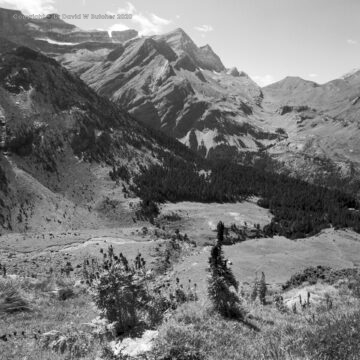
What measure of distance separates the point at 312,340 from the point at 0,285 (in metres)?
13.1

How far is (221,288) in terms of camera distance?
62.1 feet

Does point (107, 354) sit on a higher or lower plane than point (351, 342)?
lower

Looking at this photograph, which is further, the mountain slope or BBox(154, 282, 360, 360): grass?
the mountain slope

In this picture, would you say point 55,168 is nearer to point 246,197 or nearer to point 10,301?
point 246,197

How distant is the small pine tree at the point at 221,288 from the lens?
1593 centimetres

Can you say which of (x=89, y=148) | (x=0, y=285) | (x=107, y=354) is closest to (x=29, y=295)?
(x=0, y=285)

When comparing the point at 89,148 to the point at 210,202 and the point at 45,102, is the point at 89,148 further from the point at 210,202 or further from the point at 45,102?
the point at 210,202

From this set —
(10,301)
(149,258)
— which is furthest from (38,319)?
(149,258)

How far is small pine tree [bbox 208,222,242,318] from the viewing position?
52.3 ft

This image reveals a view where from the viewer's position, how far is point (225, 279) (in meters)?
21.6

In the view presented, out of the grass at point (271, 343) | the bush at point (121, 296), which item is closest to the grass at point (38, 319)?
the bush at point (121, 296)

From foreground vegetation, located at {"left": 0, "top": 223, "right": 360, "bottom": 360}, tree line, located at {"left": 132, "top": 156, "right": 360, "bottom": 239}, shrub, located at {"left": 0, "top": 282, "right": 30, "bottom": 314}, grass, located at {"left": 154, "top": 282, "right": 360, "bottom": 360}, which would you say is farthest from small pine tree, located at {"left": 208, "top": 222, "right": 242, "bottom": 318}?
tree line, located at {"left": 132, "top": 156, "right": 360, "bottom": 239}

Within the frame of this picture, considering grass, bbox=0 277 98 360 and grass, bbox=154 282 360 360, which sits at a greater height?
grass, bbox=154 282 360 360

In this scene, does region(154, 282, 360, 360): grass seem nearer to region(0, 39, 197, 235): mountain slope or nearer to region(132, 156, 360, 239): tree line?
region(0, 39, 197, 235): mountain slope
